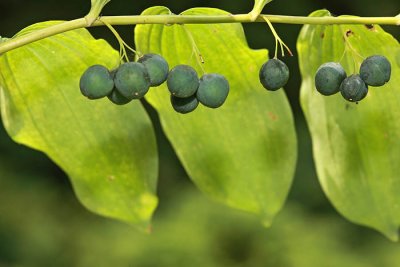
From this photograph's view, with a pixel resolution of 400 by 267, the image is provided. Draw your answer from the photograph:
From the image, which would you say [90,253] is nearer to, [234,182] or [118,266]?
[118,266]

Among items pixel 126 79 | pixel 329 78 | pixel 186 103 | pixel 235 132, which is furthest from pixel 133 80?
pixel 235 132

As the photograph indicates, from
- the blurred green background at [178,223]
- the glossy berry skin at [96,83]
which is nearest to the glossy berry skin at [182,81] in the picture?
the glossy berry skin at [96,83]

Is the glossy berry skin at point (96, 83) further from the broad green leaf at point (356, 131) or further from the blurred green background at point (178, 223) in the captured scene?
the blurred green background at point (178, 223)

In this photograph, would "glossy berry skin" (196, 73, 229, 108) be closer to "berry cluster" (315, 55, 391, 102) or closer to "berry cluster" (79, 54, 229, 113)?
"berry cluster" (79, 54, 229, 113)

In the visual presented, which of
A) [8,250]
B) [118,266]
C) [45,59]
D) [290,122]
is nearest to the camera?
[45,59]

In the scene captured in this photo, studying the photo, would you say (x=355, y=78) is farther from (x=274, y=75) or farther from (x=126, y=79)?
(x=126, y=79)

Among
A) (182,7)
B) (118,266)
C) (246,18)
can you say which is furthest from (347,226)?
(246,18)
